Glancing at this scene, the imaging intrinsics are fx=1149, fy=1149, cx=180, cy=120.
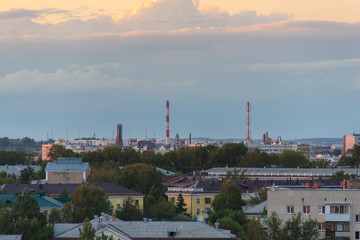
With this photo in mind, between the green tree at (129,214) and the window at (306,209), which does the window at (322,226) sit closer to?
the window at (306,209)

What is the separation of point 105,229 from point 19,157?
132m

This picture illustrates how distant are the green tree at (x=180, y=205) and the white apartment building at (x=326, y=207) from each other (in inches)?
1531

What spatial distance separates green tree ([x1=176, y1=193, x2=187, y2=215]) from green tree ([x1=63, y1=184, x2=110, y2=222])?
1424cm

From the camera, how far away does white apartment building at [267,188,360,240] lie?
57.3 meters

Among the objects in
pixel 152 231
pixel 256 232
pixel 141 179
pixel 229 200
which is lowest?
pixel 229 200

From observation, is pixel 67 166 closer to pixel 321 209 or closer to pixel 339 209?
pixel 321 209

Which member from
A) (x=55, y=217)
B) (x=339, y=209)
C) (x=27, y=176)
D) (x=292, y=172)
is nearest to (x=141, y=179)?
(x=27, y=176)

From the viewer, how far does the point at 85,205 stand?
81.6 metres

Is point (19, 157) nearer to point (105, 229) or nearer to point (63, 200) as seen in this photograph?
point (63, 200)

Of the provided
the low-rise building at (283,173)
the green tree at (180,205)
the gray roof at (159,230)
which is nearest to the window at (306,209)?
the gray roof at (159,230)

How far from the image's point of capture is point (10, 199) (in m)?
85.9

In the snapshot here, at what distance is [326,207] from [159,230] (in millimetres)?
8898

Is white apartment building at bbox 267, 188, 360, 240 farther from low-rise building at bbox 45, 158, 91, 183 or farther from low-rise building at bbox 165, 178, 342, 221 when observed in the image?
low-rise building at bbox 45, 158, 91, 183

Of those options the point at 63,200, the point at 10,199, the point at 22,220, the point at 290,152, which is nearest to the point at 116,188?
the point at 63,200
